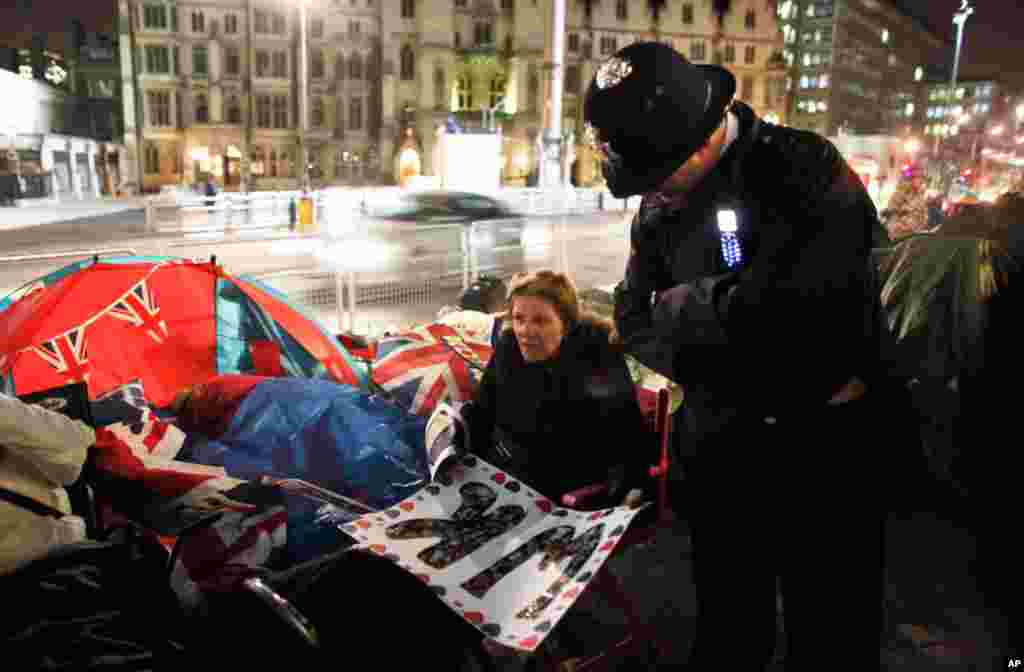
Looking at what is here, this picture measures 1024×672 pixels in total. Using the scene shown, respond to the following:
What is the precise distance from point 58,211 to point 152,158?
29.0 m

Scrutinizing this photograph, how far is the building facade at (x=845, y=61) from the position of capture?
91.2m

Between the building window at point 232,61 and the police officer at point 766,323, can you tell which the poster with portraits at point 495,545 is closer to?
the police officer at point 766,323

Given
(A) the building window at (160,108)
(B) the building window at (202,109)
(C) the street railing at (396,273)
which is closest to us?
(C) the street railing at (396,273)

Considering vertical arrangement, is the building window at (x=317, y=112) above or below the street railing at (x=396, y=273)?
above

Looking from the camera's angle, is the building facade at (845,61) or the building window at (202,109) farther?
the building facade at (845,61)

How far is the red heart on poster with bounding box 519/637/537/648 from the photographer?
1.93 metres

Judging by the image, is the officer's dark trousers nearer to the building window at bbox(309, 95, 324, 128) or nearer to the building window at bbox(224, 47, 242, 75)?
the building window at bbox(309, 95, 324, 128)

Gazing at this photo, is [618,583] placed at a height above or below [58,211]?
below

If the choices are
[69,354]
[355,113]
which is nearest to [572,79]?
[355,113]

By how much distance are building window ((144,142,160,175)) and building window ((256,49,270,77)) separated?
9.17 m

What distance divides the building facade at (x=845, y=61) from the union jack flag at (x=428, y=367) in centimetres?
8282

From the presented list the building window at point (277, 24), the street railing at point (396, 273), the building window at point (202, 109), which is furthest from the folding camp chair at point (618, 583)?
the building window at point (277, 24)

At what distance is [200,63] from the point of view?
56.4 m

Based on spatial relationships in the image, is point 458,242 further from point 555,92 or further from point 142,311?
point 142,311
